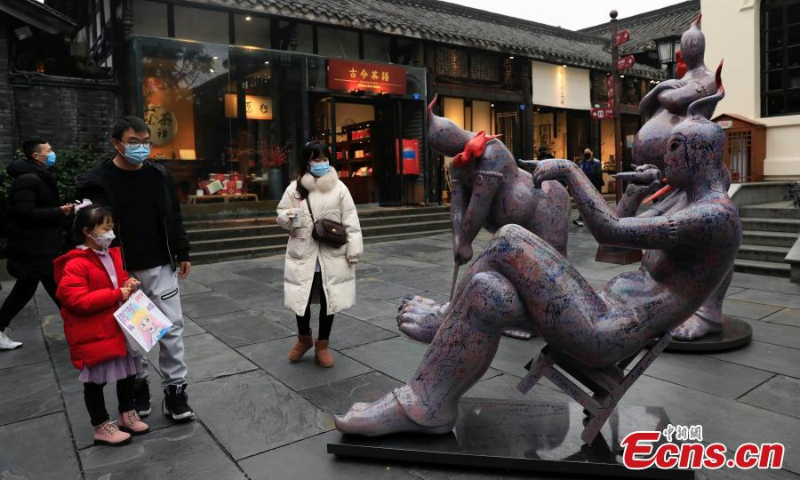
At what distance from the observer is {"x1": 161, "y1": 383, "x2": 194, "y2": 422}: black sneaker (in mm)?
3312

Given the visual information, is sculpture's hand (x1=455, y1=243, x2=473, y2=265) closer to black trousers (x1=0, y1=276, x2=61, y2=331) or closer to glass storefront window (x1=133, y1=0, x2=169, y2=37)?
black trousers (x1=0, y1=276, x2=61, y2=331)

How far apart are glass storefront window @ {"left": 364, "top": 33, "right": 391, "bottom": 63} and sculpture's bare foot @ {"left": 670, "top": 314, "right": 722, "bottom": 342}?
11.5 metres

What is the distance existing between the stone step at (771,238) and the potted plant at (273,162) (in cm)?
887

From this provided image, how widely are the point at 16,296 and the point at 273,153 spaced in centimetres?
764

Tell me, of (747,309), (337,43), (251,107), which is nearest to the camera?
(747,309)

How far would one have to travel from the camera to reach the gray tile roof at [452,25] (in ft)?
38.5

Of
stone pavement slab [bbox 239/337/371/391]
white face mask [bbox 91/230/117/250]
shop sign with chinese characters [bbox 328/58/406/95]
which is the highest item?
shop sign with chinese characters [bbox 328/58/406/95]

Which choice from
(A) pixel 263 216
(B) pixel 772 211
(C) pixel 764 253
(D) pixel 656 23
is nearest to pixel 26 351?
(A) pixel 263 216

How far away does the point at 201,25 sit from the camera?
1188 cm

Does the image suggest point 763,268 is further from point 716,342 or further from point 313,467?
point 313,467

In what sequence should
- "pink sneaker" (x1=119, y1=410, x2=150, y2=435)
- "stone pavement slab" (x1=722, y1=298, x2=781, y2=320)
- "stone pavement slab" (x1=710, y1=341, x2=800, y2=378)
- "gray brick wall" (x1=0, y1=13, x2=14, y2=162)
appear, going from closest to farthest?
"pink sneaker" (x1=119, y1=410, x2=150, y2=435)
"stone pavement slab" (x1=710, y1=341, x2=800, y2=378)
"stone pavement slab" (x1=722, y1=298, x2=781, y2=320)
"gray brick wall" (x1=0, y1=13, x2=14, y2=162)

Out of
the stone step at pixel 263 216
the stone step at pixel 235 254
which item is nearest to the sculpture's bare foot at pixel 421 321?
the stone step at pixel 235 254

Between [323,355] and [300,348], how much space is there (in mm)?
232

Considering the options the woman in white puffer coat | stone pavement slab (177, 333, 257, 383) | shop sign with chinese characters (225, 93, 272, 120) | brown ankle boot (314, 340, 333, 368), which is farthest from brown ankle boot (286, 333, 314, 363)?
shop sign with chinese characters (225, 93, 272, 120)
